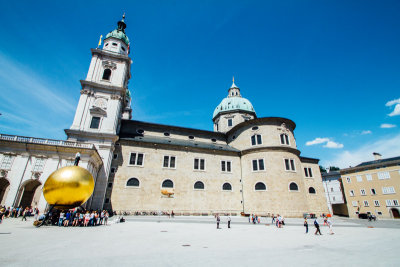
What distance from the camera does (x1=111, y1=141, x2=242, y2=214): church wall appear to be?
26.3 metres

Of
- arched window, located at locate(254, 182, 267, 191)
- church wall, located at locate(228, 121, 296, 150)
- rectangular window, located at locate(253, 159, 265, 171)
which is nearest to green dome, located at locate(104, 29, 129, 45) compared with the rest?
church wall, located at locate(228, 121, 296, 150)

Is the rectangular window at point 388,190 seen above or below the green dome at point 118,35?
below

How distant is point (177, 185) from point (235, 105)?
83.7ft

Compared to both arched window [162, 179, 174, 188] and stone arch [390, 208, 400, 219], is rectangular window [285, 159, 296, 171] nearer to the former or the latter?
arched window [162, 179, 174, 188]

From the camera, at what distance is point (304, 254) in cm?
749

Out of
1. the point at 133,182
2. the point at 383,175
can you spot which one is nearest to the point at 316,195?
the point at 383,175

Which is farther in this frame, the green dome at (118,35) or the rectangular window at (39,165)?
the green dome at (118,35)

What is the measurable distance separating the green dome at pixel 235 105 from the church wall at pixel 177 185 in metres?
16.6

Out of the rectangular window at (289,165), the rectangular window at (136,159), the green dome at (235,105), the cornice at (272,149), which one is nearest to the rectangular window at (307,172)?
the cornice at (272,149)

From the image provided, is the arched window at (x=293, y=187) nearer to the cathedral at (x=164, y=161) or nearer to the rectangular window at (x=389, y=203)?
the cathedral at (x=164, y=161)

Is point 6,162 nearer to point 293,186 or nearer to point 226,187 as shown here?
point 226,187

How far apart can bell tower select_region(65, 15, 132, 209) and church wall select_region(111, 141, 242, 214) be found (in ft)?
8.05

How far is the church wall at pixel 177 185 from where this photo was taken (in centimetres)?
2633

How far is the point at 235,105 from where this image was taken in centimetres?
4572
